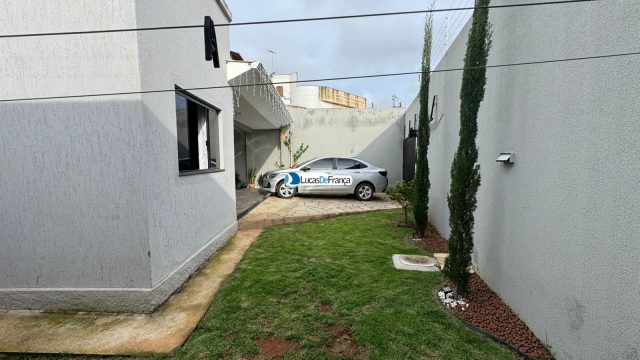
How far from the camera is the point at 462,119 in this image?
298 cm

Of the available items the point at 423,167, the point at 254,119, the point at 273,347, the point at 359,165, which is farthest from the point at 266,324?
the point at 254,119

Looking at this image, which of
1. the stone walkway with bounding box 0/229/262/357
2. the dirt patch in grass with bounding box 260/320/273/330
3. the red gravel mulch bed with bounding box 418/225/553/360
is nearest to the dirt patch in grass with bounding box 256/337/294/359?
the dirt patch in grass with bounding box 260/320/273/330

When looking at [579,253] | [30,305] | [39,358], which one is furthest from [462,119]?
[30,305]

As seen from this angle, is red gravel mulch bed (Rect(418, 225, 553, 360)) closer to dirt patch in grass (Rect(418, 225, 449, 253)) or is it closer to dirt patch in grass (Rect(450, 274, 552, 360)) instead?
dirt patch in grass (Rect(450, 274, 552, 360))

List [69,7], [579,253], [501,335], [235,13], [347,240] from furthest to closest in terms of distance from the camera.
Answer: [235,13] → [347,240] → [69,7] → [501,335] → [579,253]

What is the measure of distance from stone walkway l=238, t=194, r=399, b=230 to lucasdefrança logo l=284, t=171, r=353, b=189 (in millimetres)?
530

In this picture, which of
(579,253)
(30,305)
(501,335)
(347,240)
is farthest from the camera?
(347,240)

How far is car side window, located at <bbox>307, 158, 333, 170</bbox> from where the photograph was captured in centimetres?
981

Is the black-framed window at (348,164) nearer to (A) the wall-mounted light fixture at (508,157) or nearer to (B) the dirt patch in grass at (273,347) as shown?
(A) the wall-mounted light fixture at (508,157)

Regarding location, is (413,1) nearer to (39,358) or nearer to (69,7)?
(69,7)

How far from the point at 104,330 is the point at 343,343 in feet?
6.92

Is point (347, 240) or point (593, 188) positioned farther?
point (347, 240)

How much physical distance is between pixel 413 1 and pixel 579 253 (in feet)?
8.53

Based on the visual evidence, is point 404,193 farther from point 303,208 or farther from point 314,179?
point 314,179
